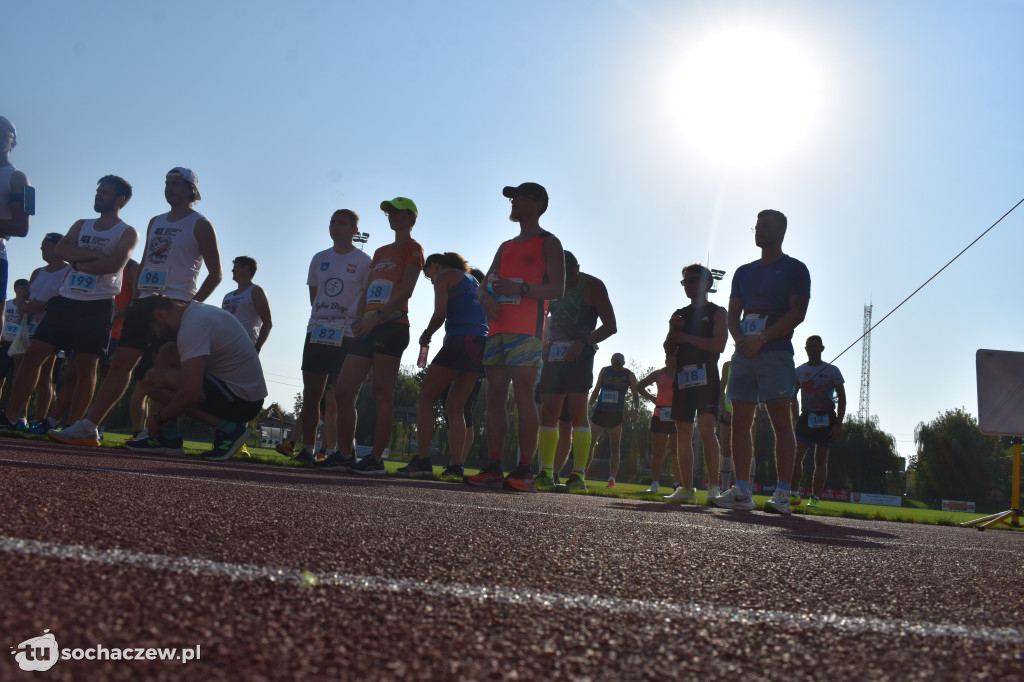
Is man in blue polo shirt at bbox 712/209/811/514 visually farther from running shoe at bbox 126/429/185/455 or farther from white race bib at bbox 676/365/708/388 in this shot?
running shoe at bbox 126/429/185/455

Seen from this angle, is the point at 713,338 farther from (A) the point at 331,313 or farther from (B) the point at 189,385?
(B) the point at 189,385

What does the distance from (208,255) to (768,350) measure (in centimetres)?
422

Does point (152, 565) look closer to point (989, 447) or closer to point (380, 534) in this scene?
point (380, 534)

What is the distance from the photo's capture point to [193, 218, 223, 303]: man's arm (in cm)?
601

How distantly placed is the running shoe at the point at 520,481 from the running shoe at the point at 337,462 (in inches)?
59.6

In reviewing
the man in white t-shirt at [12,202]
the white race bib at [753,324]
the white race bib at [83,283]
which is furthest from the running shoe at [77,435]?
the white race bib at [753,324]

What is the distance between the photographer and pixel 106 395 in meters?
5.95

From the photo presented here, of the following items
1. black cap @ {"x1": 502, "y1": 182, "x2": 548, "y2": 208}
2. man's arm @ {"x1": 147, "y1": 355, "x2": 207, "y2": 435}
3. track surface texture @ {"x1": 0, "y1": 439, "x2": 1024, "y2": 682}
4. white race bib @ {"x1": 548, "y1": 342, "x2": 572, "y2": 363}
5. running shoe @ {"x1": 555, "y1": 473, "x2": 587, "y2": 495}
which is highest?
black cap @ {"x1": 502, "y1": 182, "x2": 548, "y2": 208}

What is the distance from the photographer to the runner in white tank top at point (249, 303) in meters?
7.83

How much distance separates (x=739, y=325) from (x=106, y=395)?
476cm

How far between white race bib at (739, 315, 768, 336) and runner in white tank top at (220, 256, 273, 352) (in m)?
4.55

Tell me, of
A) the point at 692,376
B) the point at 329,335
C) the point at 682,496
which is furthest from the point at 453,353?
the point at 682,496

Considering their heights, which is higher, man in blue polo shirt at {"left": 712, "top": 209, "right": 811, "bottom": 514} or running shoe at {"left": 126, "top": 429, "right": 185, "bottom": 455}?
man in blue polo shirt at {"left": 712, "top": 209, "right": 811, "bottom": 514}

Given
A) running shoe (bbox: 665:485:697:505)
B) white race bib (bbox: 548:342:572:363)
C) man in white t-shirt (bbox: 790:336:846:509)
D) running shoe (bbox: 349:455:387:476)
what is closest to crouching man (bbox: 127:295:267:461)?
running shoe (bbox: 349:455:387:476)
